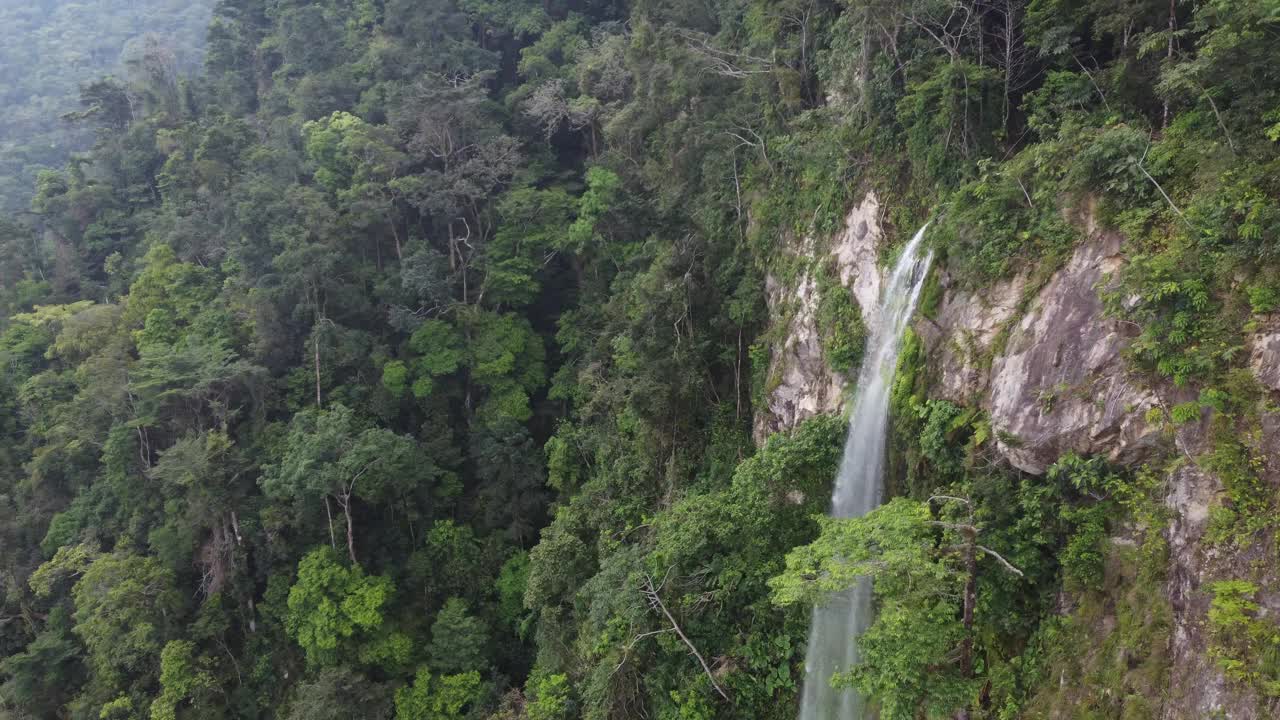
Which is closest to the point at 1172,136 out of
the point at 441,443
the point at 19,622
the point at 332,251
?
the point at 441,443

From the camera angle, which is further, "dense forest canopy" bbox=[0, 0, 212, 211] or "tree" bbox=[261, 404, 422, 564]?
"dense forest canopy" bbox=[0, 0, 212, 211]

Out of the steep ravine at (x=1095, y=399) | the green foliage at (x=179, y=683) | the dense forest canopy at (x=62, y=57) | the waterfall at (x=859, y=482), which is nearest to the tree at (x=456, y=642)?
the green foliage at (x=179, y=683)

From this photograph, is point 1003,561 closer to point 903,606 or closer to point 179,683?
point 903,606

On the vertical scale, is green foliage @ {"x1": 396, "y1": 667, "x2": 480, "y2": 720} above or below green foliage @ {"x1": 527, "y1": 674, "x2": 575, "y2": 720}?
below

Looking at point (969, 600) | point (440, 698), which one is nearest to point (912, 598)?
point (969, 600)

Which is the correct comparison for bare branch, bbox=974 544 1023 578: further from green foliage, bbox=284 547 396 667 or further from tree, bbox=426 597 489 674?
green foliage, bbox=284 547 396 667

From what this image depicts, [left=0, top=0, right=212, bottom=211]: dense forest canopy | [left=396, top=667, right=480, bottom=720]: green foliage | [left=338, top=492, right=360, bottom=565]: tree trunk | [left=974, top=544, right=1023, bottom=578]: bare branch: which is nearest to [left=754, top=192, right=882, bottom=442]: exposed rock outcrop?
[left=974, top=544, right=1023, bottom=578]: bare branch

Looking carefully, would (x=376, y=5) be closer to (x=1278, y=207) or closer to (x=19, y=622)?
(x=19, y=622)
